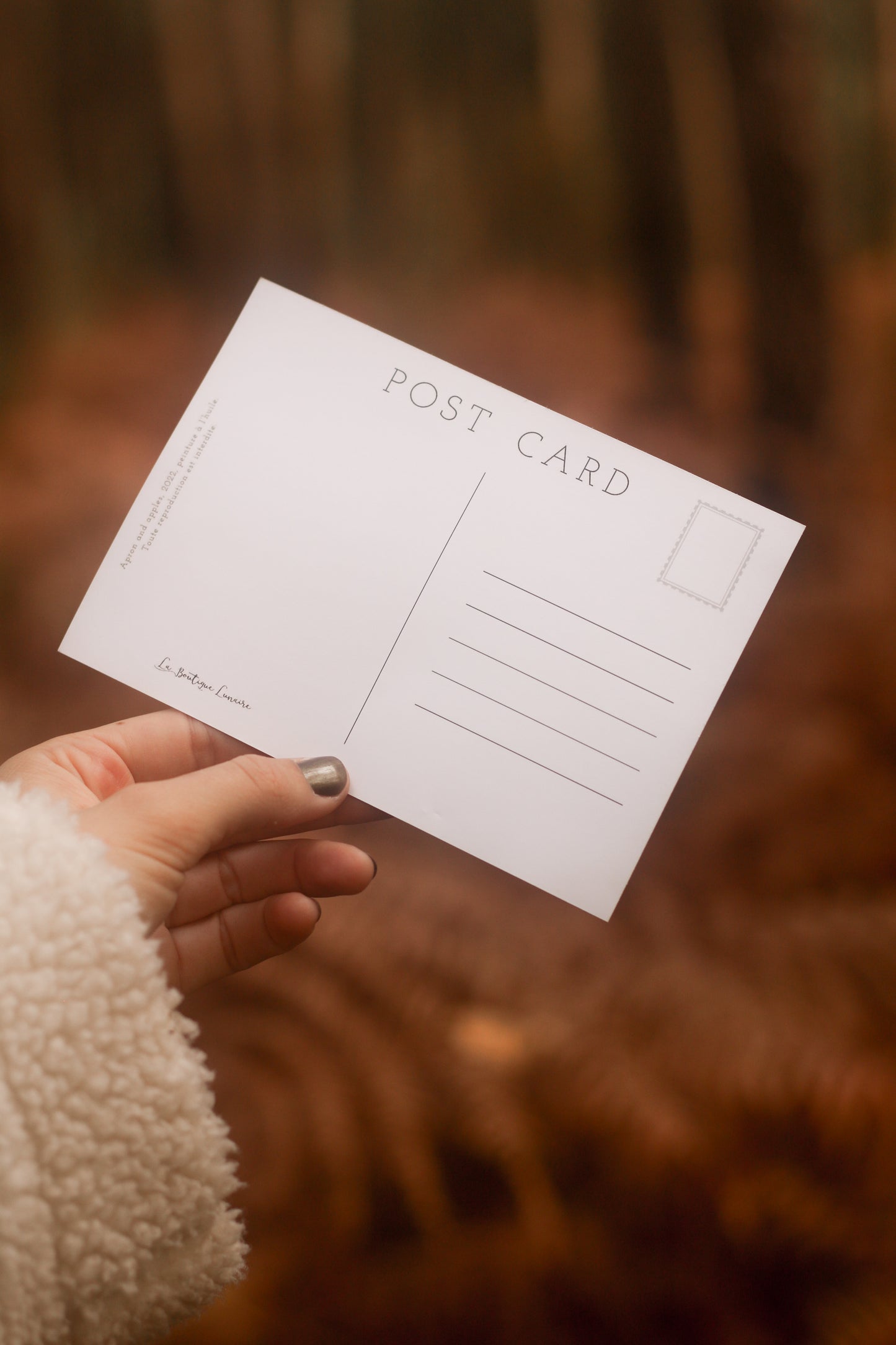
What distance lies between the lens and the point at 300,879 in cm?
43

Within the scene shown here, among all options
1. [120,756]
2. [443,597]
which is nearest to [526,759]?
[443,597]

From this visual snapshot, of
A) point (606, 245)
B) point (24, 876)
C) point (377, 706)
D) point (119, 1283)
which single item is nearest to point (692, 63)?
point (606, 245)

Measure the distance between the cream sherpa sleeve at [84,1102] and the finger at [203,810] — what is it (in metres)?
0.02

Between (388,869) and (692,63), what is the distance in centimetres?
44

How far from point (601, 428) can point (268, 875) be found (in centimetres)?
28

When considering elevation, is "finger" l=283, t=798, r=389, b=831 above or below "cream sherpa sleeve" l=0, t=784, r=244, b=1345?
above

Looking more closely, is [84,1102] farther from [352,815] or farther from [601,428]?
[601,428]

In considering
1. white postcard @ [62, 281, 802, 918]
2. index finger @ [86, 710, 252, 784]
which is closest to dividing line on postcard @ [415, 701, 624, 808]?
white postcard @ [62, 281, 802, 918]

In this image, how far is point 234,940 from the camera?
42 centimetres

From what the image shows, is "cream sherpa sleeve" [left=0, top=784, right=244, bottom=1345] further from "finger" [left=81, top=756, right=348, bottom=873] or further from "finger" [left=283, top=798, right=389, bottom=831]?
"finger" [left=283, top=798, right=389, bottom=831]

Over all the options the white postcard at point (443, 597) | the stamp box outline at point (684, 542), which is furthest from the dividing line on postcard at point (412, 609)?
the stamp box outline at point (684, 542)

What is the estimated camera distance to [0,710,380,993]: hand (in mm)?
373

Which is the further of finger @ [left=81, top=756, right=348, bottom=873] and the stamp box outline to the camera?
the stamp box outline

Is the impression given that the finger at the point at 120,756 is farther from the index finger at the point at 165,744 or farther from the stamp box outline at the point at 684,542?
the stamp box outline at the point at 684,542
